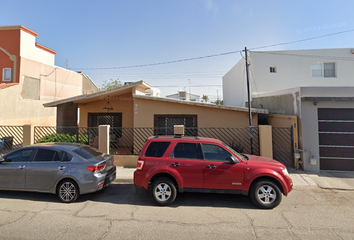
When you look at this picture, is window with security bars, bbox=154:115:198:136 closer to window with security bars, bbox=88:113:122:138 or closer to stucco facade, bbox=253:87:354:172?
window with security bars, bbox=88:113:122:138

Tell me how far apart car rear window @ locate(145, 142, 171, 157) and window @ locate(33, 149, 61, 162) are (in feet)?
7.78

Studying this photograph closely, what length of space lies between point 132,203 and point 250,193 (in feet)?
9.66

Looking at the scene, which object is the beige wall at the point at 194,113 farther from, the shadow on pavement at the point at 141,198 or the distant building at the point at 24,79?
the distant building at the point at 24,79

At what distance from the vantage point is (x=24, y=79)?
14.6 meters

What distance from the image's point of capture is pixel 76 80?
20766 millimetres

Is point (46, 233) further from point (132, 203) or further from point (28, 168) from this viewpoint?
point (28, 168)

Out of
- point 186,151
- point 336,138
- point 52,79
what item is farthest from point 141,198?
point 52,79

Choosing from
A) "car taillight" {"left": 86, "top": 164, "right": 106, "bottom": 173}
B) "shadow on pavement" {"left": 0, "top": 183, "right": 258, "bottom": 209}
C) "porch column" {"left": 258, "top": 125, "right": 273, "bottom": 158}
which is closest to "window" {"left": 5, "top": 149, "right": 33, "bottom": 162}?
"shadow on pavement" {"left": 0, "top": 183, "right": 258, "bottom": 209}

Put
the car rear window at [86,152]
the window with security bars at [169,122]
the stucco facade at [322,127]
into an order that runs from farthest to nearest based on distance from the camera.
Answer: the window with security bars at [169,122]
the stucco facade at [322,127]
the car rear window at [86,152]

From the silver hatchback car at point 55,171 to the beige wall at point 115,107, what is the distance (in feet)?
22.6

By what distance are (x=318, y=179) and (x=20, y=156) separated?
945cm

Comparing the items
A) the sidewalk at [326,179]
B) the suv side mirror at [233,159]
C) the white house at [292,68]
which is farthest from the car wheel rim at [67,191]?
the white house at [292,68]

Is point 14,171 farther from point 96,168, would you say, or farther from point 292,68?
point 292,68

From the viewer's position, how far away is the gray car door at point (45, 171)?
16.0ft
